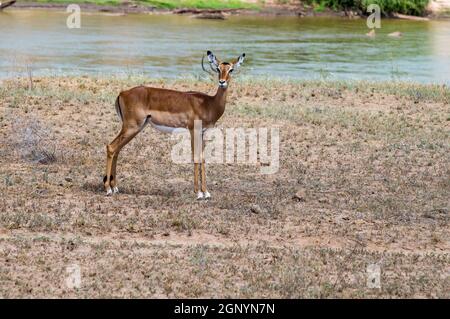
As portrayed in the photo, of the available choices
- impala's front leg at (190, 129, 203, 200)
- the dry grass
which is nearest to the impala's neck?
impala's front leg at (190, 129, 203, 200)

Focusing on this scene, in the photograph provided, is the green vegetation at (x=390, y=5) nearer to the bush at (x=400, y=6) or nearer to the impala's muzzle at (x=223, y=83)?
the bush at (x=400, y=6)

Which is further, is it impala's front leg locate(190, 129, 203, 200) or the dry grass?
impala's front leg locate(190, 129, 203, 200)

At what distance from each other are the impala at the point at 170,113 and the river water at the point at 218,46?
32.5 ft

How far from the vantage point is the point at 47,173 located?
10766 mm

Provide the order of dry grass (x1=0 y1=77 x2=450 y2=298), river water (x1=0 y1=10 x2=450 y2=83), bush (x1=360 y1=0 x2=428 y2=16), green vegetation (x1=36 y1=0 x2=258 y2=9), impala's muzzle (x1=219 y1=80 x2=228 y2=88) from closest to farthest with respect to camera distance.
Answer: dry grass (x1=0 y1=77 x2=450 y2=298), impala's muzzle (x1=219 y1=80 x2=228 y2=88), river water (x1=0 y1=10 x2=450 y2=83), green vegetation (x1=36 y1=0 x2=258 y2=9), bush (x1=360 y1=0 x2=428 y2=16)

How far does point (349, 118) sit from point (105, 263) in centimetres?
751

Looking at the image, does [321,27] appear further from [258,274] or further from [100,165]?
[258,274]

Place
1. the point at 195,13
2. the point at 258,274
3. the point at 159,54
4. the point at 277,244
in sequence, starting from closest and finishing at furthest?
1. the point at 258,274
2. the point at 277,244
3. the point at 159,54
4. the point at 195,13

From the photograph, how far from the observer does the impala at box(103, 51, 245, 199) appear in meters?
9.95

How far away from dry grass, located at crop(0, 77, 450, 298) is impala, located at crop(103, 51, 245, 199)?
1.09 feet

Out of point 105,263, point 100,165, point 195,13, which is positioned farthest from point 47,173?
point 195,13

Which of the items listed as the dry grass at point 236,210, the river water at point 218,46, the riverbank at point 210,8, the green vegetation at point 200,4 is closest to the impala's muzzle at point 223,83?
the dry grass at point 236,210

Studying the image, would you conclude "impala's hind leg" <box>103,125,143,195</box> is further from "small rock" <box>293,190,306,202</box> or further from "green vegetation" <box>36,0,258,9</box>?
"green vegetation" <box>36,0,258,9</box>

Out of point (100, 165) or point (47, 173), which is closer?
point (47, 173)
